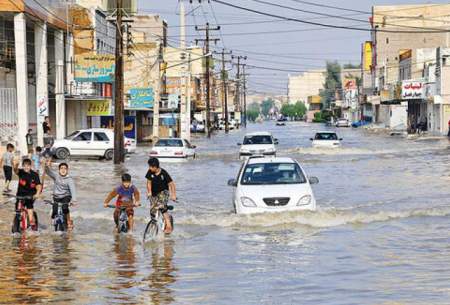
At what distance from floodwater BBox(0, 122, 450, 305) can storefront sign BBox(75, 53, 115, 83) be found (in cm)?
2513

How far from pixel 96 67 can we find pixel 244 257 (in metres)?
39.3

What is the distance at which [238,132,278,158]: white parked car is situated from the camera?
48.5 meters

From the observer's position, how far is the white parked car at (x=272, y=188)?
2017cm

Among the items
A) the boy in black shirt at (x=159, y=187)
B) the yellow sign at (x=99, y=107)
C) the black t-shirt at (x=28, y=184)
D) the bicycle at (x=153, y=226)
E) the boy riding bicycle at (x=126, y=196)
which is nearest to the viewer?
the bicycle at (x=153, y=226)

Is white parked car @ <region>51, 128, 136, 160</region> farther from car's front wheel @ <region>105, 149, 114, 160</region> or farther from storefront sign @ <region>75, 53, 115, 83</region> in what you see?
storefront sign @ <region>75, 53, 115, 83</region>

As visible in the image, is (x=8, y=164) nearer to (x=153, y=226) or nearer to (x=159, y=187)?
(x=159, y=187)

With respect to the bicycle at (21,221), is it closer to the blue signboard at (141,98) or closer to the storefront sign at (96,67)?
the storefront sign at (96,67)

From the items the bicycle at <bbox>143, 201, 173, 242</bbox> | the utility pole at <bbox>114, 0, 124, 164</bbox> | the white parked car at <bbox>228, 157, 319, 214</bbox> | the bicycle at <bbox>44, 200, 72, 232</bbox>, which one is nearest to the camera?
the bicycle at <bbox>143, 201, 173, 242</bbox>

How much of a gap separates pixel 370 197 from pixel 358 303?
17.5 m

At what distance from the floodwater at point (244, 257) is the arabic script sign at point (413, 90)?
2787 inches

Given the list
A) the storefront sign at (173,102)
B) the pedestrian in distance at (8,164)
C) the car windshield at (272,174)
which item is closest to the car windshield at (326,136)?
the storefront sign at (173,102)

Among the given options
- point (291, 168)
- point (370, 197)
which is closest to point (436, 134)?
point (370, 197)

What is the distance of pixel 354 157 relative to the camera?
53.4 m

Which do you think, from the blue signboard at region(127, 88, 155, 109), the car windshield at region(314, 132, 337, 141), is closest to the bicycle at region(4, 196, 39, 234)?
the car windshield at region(314, 132, 337, 141)
